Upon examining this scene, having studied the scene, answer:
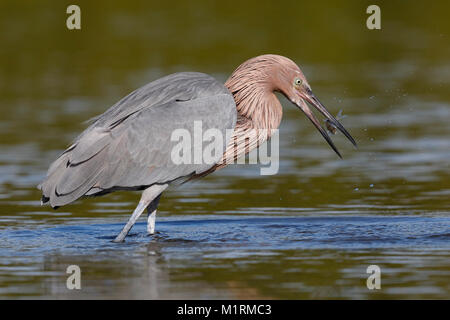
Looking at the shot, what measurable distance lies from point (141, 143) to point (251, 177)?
3.85 metres

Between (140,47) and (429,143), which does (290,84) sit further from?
(140,47)

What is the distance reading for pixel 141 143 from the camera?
10.8m

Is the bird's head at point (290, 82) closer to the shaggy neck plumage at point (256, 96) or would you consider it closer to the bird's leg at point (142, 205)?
the shaggy neck plumage at point (256, 96)

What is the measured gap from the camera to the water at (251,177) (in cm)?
912

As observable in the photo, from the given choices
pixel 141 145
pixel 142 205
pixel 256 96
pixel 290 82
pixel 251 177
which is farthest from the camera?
pixel 251 177

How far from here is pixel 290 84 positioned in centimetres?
1166

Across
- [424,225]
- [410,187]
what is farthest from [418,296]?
[410,187]

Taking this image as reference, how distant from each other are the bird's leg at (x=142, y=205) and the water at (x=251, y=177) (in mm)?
166

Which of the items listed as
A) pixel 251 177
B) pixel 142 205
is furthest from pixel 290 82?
pixel 251 177

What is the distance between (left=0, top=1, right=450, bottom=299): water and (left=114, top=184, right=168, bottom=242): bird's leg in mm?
166

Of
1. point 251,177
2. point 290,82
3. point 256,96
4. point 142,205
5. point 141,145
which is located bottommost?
point 142,205

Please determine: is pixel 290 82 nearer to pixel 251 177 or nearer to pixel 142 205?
pixel 142 205

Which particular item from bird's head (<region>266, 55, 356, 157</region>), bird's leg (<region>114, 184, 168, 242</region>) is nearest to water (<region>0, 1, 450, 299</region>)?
bird's leg (<region>114, 184, 168, 242</region>)
